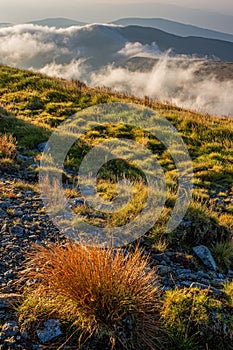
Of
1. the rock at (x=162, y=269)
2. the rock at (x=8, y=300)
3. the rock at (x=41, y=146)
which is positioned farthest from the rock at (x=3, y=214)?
the rock at (x=41, y=146)

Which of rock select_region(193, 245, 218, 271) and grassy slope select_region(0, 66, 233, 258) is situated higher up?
rock select_region(193, 245, 218, 271)

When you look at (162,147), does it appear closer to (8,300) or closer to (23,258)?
(23,258)

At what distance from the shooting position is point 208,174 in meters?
10.7

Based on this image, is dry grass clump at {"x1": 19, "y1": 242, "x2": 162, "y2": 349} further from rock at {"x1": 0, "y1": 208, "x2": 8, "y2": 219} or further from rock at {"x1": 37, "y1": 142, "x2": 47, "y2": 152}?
rock at {"x1": 37, "y1": 142, "x2": 47, "y2": 152}

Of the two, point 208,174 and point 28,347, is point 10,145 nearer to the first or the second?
point 208,174

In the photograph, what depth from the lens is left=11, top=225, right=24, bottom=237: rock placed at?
5531 mm

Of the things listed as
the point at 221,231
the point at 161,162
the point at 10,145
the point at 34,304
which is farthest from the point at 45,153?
the point at 34,304

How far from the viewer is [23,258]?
4961 millimetres

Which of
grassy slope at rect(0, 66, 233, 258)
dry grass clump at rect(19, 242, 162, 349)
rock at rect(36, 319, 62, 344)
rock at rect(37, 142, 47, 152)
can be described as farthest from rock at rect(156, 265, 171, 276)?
rock at rect(37, 142, 47, 152)

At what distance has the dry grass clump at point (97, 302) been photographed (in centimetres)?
384

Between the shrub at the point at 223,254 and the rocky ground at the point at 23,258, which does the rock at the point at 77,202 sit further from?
the shrub at the point at 223,254

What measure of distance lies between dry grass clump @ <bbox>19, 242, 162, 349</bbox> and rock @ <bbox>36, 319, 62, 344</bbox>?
0.22ft

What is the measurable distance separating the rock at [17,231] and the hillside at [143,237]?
1cm

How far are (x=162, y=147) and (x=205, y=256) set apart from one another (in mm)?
7032
